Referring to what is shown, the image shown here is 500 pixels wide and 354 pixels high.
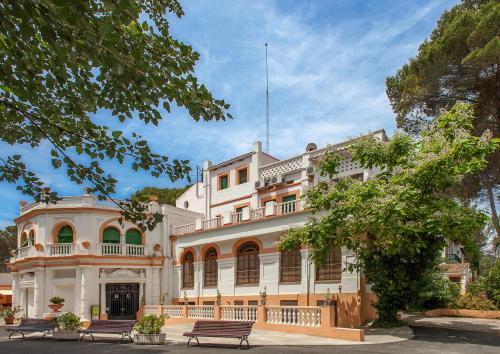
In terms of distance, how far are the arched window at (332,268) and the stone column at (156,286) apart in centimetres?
1202

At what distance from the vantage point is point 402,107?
85.3 ft

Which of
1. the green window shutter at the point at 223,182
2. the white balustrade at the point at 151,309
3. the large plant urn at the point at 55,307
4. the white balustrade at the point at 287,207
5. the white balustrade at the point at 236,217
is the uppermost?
the green window shutter at the point at 223,182

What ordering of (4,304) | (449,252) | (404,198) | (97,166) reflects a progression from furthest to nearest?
(449,252) → (4,304) → (404,198) → (97,166)

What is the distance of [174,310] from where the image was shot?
26359 mm

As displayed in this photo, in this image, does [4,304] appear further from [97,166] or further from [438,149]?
[97,166]

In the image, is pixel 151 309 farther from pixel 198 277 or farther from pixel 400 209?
pixel 400 209

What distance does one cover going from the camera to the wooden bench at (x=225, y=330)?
16.0 metres

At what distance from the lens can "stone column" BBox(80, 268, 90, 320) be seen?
2801 centimetres

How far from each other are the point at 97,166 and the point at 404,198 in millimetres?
11650

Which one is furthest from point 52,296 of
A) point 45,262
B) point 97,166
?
point 97,166

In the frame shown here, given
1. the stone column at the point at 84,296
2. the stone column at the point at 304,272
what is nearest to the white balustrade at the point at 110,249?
A: the stone column at the point at 84,296

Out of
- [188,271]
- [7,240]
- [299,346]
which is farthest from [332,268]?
[7,240]

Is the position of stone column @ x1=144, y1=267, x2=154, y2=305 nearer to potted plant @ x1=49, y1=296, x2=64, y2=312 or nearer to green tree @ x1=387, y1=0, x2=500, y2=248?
potted plant @ x1=49, y1=296, x2=64, y2=312

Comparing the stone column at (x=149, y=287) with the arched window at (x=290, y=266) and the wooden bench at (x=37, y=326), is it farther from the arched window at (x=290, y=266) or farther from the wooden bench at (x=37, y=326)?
the arched window at (x=290, y=266)
